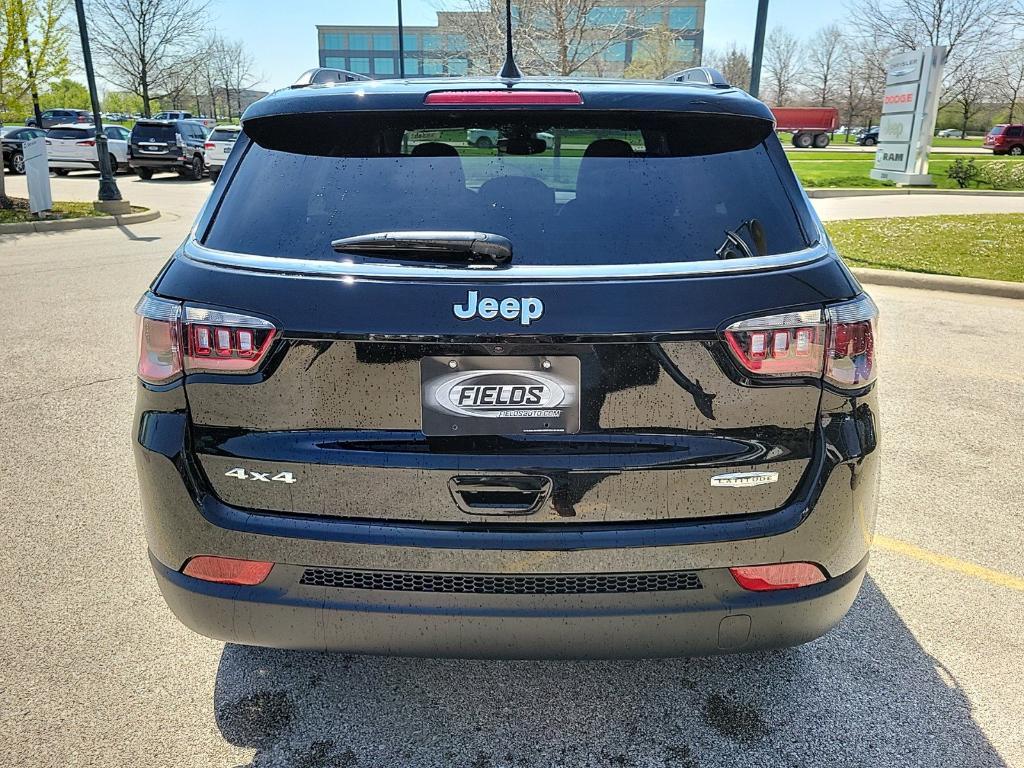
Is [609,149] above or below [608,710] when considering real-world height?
above

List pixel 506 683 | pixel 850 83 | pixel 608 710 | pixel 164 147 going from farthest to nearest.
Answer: pixel 850 83
pixel 164 147
pixel 506 683
pixel 608 710

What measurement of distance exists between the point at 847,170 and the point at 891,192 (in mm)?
8934

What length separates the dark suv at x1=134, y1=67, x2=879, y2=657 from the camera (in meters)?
→ 1.95

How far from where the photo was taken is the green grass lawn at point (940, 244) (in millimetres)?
10500

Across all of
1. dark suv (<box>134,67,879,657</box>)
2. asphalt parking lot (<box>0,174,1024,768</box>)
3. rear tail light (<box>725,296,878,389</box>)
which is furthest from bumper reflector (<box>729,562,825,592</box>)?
asphalt parking lot (<box>0,174,1024,768</box>)

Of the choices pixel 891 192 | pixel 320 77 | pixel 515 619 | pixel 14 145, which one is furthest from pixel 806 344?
pixel 14 145

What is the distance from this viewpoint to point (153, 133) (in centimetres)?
2722

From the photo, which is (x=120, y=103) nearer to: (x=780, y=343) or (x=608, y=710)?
(x=608, y=710)

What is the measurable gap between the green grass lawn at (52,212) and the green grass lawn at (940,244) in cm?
1433

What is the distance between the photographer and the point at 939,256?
1123cm

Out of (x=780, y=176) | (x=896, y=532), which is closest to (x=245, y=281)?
(x=780, y=176)

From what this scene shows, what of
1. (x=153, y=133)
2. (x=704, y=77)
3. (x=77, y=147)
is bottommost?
(x=77, y=147)

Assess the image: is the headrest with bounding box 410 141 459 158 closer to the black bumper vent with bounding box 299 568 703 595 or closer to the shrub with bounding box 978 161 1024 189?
→ the black bumper vent with bounding box 299 568 703 595

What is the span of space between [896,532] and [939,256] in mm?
8866
